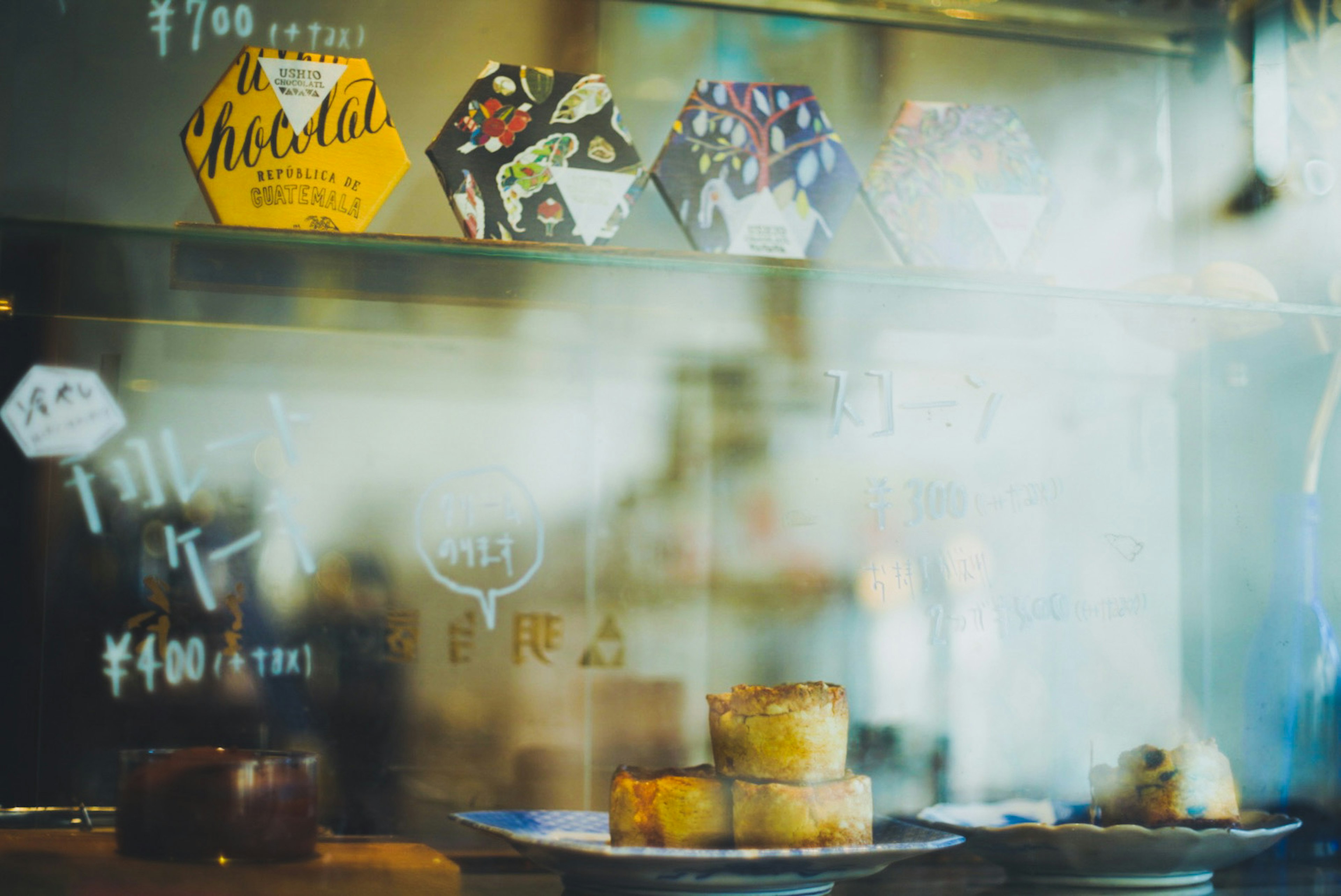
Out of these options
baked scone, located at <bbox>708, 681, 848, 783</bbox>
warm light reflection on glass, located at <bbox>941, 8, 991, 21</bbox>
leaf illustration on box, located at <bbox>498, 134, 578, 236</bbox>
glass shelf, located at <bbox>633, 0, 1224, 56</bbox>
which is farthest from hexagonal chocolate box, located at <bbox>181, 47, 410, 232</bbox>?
warm light reflection on glass, located at <bbox>941, 8, 991, 21</bbox>

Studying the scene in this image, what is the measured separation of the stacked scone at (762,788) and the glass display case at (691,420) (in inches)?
8.7

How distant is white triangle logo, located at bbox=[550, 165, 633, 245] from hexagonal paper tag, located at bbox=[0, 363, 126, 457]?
0.59 m

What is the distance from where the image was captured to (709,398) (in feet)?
5.10

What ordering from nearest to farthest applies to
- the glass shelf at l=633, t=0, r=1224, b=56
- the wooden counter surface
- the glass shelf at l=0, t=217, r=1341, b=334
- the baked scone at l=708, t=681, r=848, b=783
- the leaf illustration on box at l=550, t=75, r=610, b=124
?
the wooden counter surface, the baked scone at l=708, t=681, r=848, b=783, the glass shelf at l=0, t=217, r=1341, b=334, the leaf illustration on box at l=550, t=75, r=610, b=124, the glass shelf at l=633, t=0, r=1224, b=56

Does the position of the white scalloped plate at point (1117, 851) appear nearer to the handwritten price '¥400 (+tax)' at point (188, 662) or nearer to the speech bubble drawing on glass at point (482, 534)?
the speech bubble drawing on glass at point (482, 534)

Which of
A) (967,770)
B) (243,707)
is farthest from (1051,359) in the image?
(243,707)

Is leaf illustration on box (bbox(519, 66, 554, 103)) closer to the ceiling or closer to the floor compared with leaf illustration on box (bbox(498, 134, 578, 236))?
closer to the ceiling

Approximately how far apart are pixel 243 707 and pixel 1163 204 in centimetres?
145

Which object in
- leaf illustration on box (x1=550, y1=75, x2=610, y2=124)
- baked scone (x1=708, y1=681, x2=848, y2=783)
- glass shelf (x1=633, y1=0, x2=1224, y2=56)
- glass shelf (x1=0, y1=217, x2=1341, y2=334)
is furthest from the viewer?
glass shelf (x1=633, y1=0, x2=1224, y2=56)

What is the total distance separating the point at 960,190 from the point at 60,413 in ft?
3.80

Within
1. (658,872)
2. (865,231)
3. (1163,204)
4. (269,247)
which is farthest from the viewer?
(1163,204)

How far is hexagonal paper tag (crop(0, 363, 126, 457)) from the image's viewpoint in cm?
135

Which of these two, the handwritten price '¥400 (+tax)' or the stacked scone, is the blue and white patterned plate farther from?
the handwritten price '¥400 (+tax)'

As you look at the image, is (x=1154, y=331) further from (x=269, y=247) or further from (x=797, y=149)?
(x=269, y=247)
